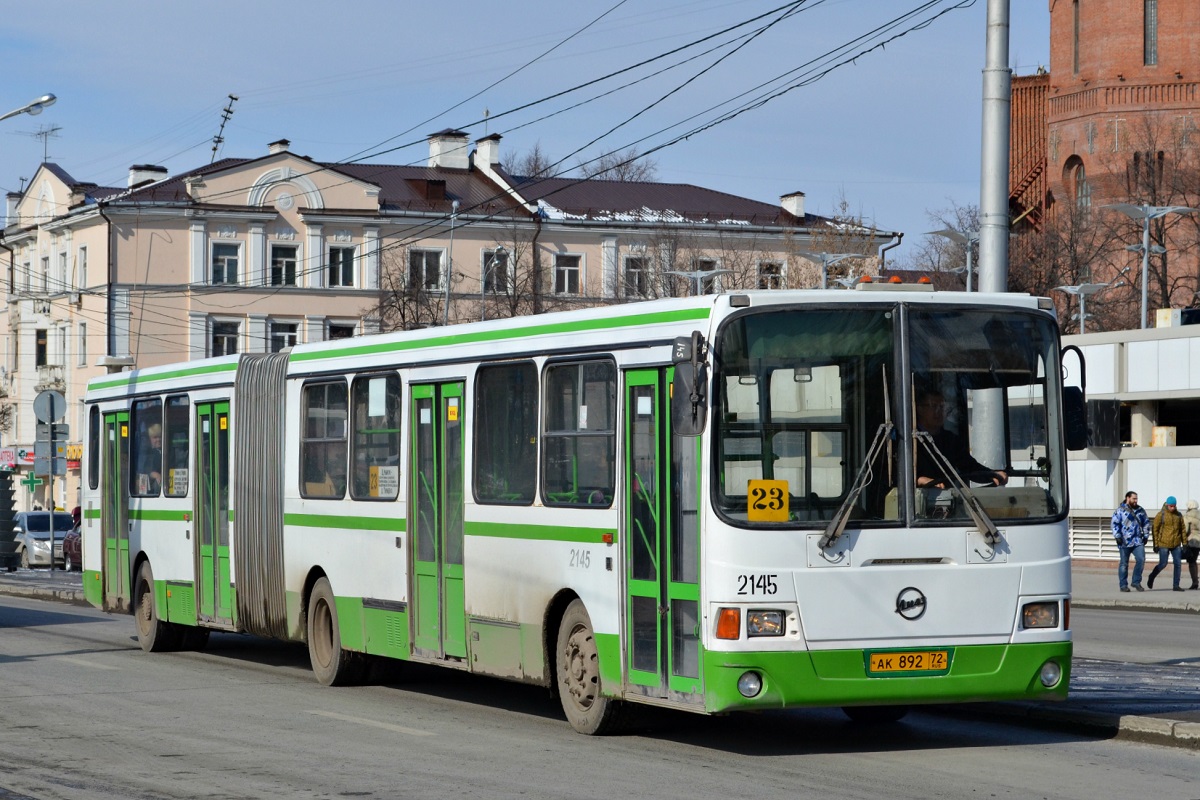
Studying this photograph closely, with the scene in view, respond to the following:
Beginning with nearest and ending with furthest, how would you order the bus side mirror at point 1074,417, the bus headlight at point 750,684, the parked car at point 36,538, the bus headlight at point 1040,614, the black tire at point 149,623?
the bus headlight at point 750,684
the bus headlight at point 1040,614
the bus side mirror at point 1074,417
the black tire at point 149,623
the parked car at point 36,538

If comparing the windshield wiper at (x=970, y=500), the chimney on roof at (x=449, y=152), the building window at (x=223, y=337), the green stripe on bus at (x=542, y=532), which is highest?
the chimney on roof at (x=449, y=152)

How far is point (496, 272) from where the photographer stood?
74.5 m

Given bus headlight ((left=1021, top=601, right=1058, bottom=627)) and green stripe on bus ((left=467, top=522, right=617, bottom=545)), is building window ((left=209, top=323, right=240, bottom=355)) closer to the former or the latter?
green stripe on bus ((left=467, top=522, right=617, bottom=545))

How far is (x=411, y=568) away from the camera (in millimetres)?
14180

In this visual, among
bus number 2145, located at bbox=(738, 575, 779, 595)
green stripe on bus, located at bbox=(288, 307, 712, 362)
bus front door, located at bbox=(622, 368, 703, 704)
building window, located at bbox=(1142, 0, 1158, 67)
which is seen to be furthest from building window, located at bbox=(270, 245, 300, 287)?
bus number 2145, located at bbox=(738, 575, 779, 595)

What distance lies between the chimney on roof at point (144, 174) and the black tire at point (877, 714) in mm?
66720

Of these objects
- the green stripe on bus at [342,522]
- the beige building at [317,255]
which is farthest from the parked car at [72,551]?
the green stripe on bus at [342,522]

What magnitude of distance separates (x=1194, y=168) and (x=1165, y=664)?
5626 cm

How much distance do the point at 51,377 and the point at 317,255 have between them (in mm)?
12583

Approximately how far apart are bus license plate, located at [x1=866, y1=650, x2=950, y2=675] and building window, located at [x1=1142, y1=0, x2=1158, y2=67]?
2571 inches

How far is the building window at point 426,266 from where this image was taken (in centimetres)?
7294

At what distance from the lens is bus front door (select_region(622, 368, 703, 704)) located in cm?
1073

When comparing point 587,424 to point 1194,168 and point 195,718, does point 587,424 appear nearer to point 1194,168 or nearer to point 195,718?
point 195,718

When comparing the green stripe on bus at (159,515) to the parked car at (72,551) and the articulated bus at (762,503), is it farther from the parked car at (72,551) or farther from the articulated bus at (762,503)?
the parked car at (72,551)
